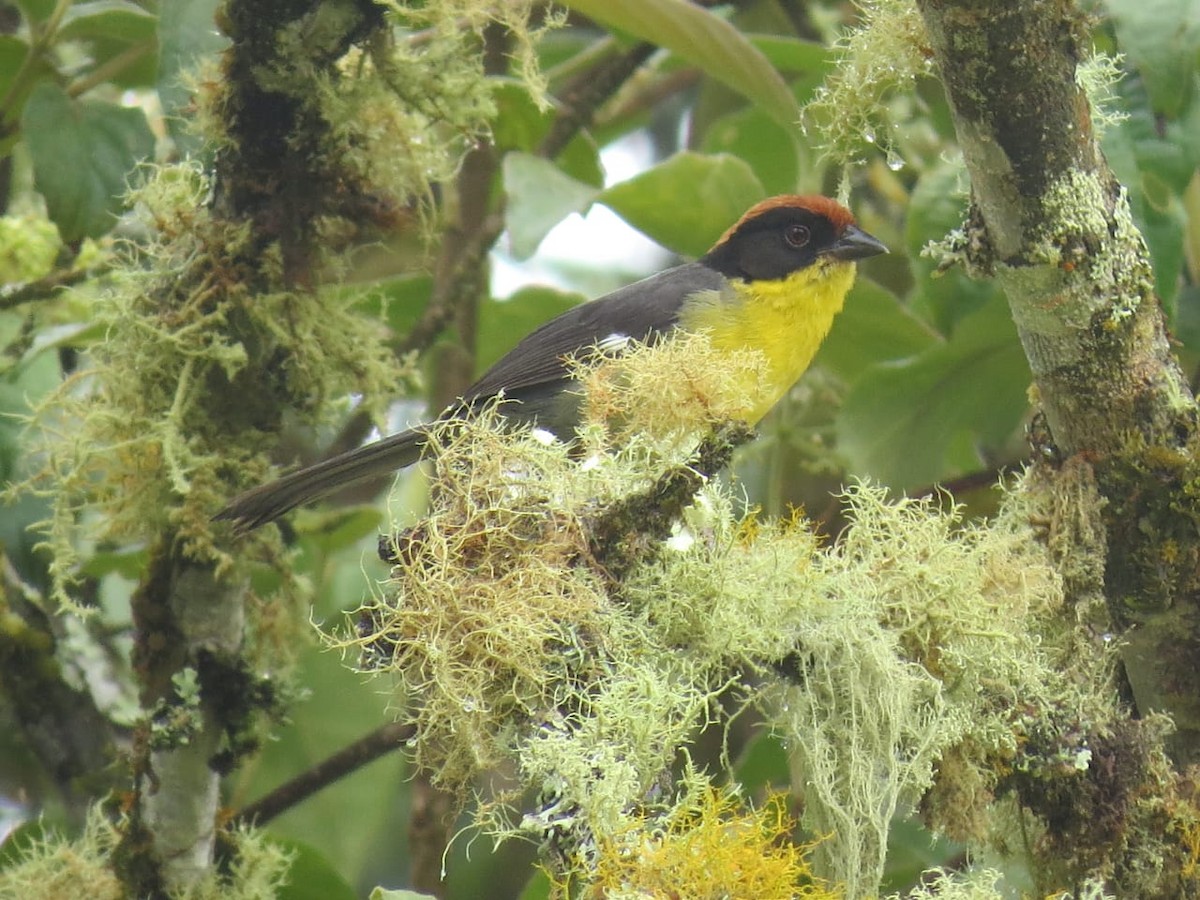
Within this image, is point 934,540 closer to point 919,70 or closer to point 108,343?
point 919,70

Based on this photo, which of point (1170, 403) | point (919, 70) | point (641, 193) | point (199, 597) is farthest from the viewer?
point (641, 193)

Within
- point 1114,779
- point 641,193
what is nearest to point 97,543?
point 641,193

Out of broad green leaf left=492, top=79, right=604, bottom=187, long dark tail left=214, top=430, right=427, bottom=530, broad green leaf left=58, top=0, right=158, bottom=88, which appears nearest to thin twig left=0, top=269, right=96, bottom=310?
broad green leaf left=58, top=0, right=158, bottom=88

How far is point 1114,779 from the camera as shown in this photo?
2.15 metres

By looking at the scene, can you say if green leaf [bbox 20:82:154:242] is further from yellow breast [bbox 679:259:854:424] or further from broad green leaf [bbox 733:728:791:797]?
broad green leaf [bbox 733:728:791:797]

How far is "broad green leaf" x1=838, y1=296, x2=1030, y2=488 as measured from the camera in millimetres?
3406

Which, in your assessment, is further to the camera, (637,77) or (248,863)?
(637,77)

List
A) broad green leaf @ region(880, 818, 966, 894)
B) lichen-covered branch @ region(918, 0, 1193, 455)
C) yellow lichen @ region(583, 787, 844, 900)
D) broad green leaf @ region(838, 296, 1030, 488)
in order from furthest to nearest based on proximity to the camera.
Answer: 1. broad green leaf @ region(838, 296, 1030, 488)
2. broad green leaf @ region(880, 818, 966, 894)
3. lichen-covered branch @ region(918, 0, 1193, 455)
4. yellow lichen @ region(583, 787, 844, 900)

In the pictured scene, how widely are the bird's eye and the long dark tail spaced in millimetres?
1178

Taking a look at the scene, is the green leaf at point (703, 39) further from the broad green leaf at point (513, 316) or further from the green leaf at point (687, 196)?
the broad green leaf at point (513, 316)

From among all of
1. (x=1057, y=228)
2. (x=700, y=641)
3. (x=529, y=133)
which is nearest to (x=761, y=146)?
(x=529, y=133)

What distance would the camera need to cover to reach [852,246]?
3.97m

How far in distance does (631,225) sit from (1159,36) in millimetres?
1374

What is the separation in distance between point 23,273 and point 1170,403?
238cm
